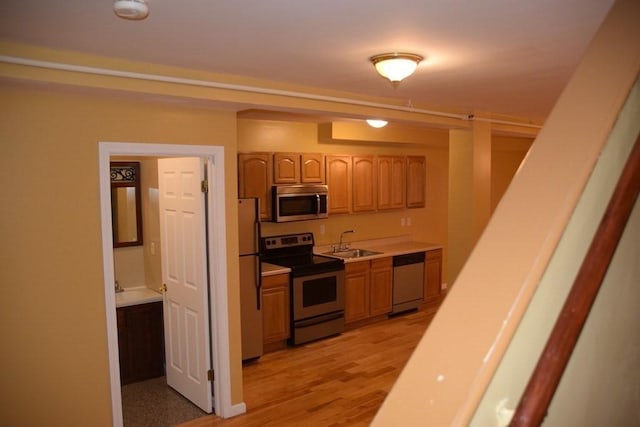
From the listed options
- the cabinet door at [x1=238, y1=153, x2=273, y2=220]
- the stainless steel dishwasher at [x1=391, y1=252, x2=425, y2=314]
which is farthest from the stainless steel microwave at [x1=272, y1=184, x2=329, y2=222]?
the stainless steel dishwasher at [x1=391, y1=252, x2=425, y2=314]

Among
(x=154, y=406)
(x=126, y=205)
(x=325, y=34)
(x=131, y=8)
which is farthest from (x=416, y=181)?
(x=131, y=8)

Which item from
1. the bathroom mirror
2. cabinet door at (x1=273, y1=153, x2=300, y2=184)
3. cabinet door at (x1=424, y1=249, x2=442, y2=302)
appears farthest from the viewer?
cabinet door at (x1=424, y1=249, x2=442, y2=302)

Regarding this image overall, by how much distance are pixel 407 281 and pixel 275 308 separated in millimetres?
2048

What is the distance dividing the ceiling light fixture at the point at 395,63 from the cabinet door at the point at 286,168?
118 inches

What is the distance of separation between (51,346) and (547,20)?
10.0 ft

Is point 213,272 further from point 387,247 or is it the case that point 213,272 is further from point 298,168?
point 387,247

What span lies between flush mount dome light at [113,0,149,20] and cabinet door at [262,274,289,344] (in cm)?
360

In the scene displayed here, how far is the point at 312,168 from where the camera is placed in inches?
231

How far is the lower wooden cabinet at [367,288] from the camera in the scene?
19.5 feet

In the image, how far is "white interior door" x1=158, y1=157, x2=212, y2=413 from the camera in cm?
385

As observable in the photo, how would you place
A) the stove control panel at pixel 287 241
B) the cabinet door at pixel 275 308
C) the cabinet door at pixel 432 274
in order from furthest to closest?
the cabinet door at pixel 432 274
the stove control panel at pixel 287 241
the cabinet door at pixel 275 308

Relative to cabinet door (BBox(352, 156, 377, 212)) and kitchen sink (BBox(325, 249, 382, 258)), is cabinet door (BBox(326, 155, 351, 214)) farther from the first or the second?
kitchen sink (BBox(325, 249, 382, 258))

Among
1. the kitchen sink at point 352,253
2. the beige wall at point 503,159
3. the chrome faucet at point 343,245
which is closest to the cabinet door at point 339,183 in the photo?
the chrome faucet at point 343,245

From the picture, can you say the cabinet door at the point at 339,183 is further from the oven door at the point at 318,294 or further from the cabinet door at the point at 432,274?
the cabinet door at the point at 432,274
